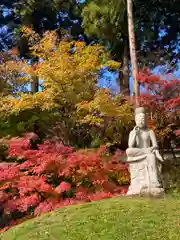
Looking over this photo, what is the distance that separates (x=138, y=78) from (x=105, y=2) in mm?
4783

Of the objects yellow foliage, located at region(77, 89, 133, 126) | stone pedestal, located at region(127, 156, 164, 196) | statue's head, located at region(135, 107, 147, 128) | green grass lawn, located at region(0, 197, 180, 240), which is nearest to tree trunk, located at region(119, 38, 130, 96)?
yellow foliage, located at region(77, 89, 133, 126)

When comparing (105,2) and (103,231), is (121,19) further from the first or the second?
(103,231)

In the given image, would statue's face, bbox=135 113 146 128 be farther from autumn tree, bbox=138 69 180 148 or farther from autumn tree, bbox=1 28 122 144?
autumn tree, bbox=1 28 122 144

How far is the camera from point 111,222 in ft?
25.3

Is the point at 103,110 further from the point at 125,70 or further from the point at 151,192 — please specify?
the point at 125,70

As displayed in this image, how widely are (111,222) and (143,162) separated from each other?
2642 millimetres

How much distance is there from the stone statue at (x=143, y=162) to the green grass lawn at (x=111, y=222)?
56 centimetres

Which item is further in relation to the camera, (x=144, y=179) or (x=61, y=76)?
(x=61, y=76)

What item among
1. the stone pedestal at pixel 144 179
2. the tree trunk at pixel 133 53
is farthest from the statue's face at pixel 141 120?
the tree trunk at pixel 133 53

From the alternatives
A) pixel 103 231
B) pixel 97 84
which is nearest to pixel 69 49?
pixel 97 84

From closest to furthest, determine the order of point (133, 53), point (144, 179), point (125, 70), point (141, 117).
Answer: point (144, 179) → point (141, 117) → point (133, 53) → point (125, 70)

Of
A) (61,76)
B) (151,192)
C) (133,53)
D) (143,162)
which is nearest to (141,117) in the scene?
(143,162)

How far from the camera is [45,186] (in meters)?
10.2

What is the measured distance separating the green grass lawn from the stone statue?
0.56 meters
